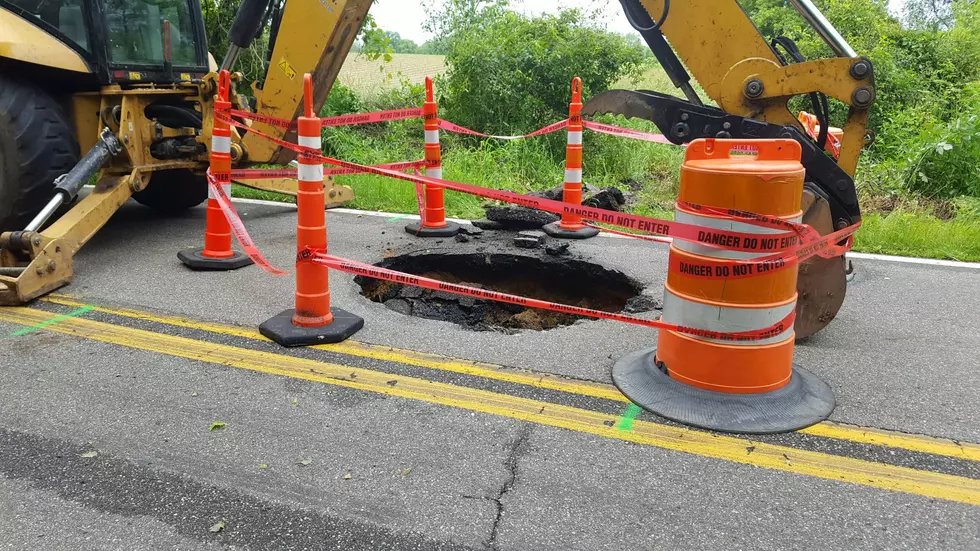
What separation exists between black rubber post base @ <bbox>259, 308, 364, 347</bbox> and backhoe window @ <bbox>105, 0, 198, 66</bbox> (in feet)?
13.0

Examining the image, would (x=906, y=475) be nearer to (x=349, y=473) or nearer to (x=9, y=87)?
(x=349, y=473)

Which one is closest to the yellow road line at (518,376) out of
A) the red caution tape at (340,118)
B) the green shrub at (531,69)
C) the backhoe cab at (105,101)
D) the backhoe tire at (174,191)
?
the backhoe cab at (105,101)

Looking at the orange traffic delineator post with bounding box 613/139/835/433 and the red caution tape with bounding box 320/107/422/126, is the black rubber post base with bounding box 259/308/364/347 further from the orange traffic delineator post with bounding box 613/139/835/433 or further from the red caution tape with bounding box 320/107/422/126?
the orange traffic delineator post with bounding box 613/139/835/433

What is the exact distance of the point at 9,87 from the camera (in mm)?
5820

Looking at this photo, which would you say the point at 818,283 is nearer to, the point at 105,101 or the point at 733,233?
the point at 733,233

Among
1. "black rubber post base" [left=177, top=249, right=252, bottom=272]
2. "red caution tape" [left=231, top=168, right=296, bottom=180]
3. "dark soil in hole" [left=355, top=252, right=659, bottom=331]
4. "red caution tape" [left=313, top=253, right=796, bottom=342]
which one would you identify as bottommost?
"dark soil in hole" [left=355, top=252, right=659, bottom=331]

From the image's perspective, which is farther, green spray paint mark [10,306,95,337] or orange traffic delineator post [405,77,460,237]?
orange traffic delineator post [405,77,460,237]

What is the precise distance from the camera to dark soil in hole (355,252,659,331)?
18.4 ft

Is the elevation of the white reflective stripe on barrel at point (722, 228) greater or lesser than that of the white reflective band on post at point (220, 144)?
lesser

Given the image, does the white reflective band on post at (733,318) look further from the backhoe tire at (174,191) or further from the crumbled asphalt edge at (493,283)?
the backhoe tire at (174,191)

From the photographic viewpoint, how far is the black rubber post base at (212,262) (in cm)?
579

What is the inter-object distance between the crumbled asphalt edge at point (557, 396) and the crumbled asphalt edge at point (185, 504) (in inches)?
40.4

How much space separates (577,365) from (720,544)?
163 cm

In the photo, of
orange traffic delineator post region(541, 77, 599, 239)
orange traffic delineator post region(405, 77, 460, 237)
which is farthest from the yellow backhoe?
orange traffic delineator post region(541, 77, 599, 239)
